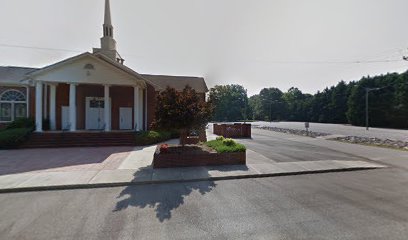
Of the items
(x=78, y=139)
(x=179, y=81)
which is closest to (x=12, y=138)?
(x=78, y=139)

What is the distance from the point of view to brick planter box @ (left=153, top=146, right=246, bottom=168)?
9.45 metres

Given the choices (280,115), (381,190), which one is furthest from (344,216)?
(280,115)

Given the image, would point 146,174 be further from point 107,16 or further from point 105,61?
point 107,16

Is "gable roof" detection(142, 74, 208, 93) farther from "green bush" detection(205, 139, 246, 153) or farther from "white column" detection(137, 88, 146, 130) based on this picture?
"green bush" detection(205, 139, 246, 153)

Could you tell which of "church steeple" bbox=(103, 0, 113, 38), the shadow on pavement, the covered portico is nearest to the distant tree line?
the shadow on pavement

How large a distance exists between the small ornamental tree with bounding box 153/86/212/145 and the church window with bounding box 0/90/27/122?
18.5 metres

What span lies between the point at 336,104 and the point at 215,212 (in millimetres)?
69261

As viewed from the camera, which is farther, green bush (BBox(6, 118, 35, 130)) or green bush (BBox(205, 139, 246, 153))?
green bush (BBox(6, 118, 35, 130))

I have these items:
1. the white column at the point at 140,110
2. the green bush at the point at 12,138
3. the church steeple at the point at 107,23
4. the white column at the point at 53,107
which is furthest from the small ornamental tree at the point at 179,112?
the church steeple at the point at 107,23

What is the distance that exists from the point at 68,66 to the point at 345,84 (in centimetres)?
6779

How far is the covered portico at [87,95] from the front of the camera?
17453 millimetres

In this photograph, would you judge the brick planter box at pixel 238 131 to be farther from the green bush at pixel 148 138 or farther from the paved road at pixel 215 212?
the paved road at pixel 215 212

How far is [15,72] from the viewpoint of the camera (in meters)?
22.9

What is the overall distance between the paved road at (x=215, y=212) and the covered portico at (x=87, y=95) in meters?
12.9
